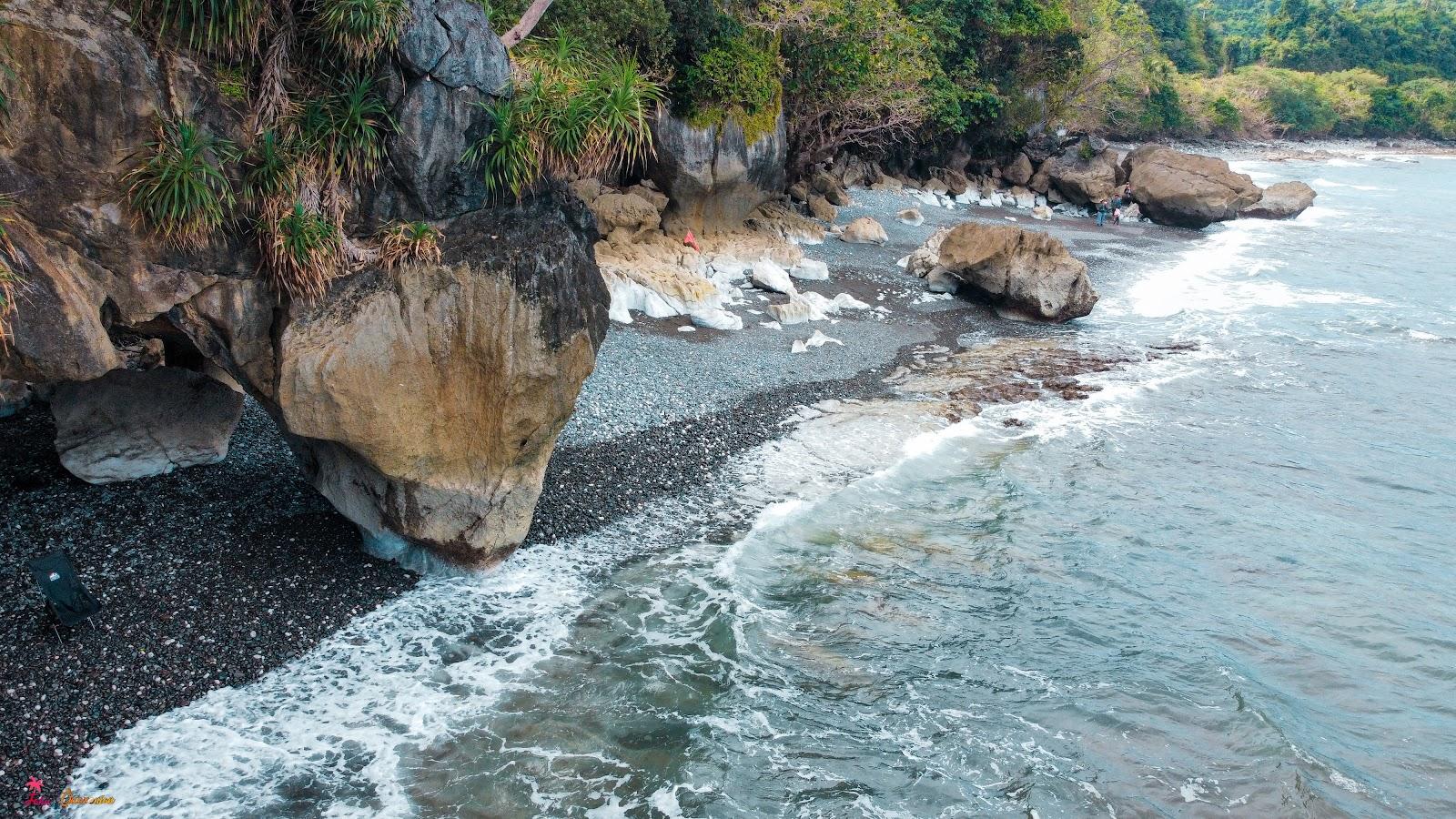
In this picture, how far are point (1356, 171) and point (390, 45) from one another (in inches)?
3538

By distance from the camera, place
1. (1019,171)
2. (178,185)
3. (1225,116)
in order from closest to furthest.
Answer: (178,185) → (1019,171) → (1225,116)

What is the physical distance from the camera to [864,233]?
32125 millimetres

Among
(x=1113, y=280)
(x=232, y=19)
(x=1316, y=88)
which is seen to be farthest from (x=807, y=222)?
(x=1316, y=88)

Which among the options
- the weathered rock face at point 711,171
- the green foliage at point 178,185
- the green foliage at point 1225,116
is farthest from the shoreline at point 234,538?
the green foliage at point 1225,116

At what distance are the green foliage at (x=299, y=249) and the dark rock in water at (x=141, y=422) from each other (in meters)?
3.40

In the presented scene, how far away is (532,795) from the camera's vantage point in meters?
8.22

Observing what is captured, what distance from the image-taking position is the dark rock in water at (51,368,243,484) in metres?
10.9

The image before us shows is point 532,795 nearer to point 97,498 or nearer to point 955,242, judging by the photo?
point 97,498

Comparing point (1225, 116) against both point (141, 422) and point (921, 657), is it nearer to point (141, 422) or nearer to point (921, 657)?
point (921, 657)

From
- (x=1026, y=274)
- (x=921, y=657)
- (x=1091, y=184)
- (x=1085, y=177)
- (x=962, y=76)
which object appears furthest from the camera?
(x=1085, y=177)

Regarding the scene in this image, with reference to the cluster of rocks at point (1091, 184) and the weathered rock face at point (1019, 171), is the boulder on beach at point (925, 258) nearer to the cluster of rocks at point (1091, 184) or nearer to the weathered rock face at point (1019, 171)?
the cluster of rocks at point (1091, 184)

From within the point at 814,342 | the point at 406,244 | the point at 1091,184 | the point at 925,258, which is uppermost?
the point at 406,244

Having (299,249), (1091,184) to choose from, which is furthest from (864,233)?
(299,249)

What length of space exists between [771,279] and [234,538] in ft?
52.2
